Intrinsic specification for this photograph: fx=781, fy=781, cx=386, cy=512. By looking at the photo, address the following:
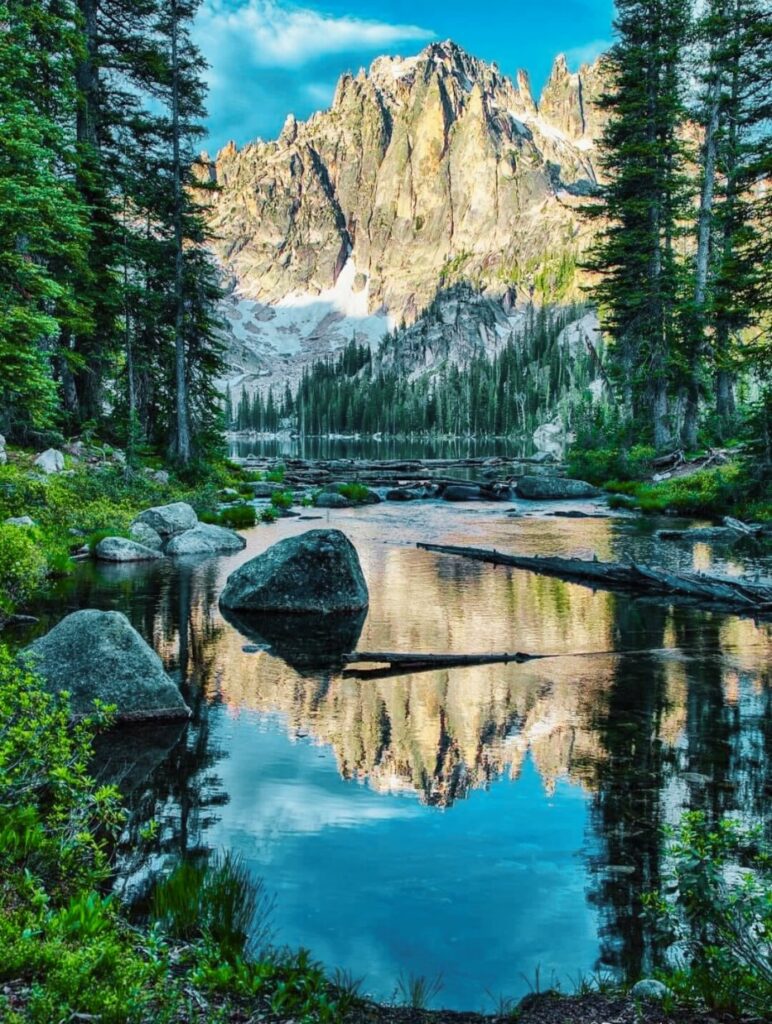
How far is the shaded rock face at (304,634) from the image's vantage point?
12.3 m

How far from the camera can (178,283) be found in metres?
34.6

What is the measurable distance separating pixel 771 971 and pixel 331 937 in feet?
8.85

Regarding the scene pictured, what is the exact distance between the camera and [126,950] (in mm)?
4301

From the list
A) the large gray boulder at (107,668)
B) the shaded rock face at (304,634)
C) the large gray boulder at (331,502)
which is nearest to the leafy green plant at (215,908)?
the large gray boulder at (107,668)

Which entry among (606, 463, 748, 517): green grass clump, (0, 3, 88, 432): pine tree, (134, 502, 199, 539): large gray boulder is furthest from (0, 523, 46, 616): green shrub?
(606, 463, 748, 517): green grass clump

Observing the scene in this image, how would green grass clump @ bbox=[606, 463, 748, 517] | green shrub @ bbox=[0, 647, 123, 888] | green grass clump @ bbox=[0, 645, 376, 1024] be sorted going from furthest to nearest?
green grass clump @ bbox=[606, 463, 748, 517] → green shrub @ bbox=[0, 647, 123, 888] → green grass clump @ bbox=[0, 645, 376, 1024]

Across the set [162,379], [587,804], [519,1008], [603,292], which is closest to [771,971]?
[519,1008]

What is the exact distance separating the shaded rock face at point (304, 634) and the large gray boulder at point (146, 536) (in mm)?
7829

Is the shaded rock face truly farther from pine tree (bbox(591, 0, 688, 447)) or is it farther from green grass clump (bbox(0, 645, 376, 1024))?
pine tree (bbox(591, 0, 688, 447))

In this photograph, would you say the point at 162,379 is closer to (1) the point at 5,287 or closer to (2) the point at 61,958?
(1) the point at 5,287

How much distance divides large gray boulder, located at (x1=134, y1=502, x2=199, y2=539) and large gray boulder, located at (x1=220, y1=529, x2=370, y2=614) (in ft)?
27.7

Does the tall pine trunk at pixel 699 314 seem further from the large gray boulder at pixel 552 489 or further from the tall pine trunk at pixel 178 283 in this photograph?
the tall pine trunk at pixel 178 283

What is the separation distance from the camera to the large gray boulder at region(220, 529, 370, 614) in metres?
15.5

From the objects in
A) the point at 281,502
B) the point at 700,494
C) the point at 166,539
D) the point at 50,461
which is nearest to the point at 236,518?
the point at 166,539
